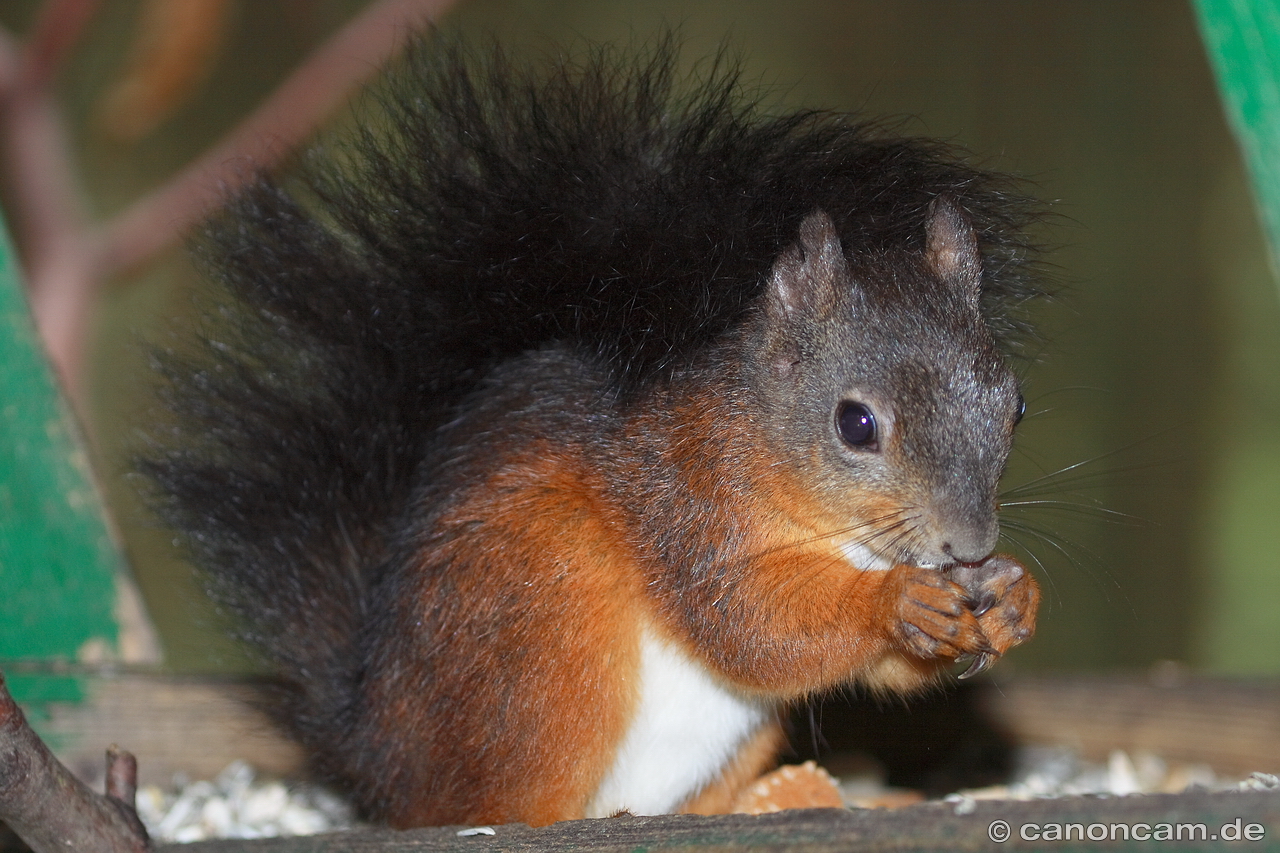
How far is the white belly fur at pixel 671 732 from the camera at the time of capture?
1755 millimetres

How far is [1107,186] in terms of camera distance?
4.66m

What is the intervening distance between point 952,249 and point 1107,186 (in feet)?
10.9

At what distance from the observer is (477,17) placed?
453 centimetres

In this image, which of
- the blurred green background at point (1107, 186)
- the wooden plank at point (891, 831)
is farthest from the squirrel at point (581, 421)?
the blurred green background at point (1107, 186)

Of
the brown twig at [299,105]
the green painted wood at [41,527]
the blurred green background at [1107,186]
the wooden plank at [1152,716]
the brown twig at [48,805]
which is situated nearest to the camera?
the brown twig at [48,805]

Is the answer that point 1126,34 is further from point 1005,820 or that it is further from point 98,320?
point 1005,820

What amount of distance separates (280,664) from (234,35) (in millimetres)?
3493

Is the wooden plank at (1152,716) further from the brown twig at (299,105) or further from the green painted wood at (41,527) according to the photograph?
→ the brown twig at (299,105)

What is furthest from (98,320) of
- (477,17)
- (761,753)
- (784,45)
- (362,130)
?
(761,753)

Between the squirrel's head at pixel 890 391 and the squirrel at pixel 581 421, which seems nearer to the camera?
the squirrel's head at pixel 890 391

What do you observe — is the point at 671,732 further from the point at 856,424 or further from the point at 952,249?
the point at 952,249

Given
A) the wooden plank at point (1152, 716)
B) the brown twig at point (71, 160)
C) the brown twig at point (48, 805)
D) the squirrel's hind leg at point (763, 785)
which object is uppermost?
the brown twig at point (71, 160)

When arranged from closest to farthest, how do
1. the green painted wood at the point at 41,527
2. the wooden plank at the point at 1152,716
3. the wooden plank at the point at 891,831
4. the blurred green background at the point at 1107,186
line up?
the wooden plank at the point at 891,831 < the green painted wood at the point at 41,527 < the wooden plank at the point at 1152,716 < the blurred green background at the point at 1107,186

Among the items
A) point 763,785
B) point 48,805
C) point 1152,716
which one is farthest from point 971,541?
point 1152,716
